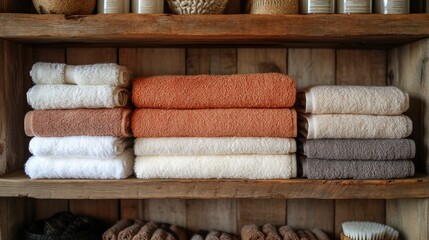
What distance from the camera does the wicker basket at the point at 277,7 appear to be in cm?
76

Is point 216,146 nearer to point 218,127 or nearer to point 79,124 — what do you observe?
point 218,127

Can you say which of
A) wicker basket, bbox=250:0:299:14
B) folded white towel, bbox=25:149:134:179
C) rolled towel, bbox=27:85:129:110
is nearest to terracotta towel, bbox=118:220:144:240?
folded white towel, bbox=25:149:134:179

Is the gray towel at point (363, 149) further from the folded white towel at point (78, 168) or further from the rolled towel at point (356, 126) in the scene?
the folded white towel at point (78, 168)

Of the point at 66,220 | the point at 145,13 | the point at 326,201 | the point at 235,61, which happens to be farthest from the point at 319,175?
the point at 66,220

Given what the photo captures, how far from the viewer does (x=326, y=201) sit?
944 millimetres

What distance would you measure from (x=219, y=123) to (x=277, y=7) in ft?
0.80

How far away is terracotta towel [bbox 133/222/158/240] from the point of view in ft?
2.65

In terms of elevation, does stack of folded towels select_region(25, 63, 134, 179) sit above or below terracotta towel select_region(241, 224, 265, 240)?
above

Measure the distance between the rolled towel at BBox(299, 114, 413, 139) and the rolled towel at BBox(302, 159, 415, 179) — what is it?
5cm

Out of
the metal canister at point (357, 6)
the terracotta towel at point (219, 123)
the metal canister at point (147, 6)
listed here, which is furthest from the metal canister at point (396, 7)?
the metal canister at point (147, 6)

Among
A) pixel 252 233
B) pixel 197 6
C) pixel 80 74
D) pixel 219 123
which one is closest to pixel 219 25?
pixel 197 6

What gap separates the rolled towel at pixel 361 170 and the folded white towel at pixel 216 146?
0.07 metres

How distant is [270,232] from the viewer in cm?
85

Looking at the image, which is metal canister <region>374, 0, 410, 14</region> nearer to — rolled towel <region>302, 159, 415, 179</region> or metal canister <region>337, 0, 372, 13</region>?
metal canister <region>337, 0, 372, 13</region>
